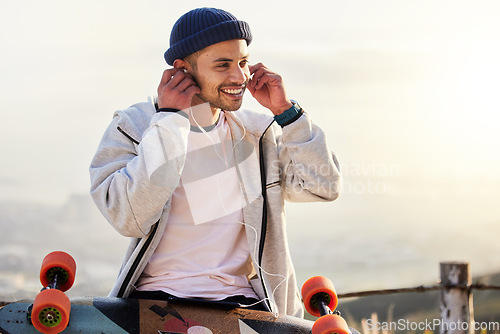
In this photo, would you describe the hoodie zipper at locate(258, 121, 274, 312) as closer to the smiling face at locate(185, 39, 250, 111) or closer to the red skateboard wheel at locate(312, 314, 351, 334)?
the smiling face at locate(185, 39, 250, 111)

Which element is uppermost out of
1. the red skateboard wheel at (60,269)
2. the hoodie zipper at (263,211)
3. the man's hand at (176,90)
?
the man's hand at (176,90)

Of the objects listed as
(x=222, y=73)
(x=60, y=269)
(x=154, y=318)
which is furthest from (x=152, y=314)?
(x=222, y=73)

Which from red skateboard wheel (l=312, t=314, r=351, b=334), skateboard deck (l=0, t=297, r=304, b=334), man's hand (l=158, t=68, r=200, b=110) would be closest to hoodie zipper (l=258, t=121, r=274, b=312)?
skateboard deck (l=0, t=297, r=304, b=334)

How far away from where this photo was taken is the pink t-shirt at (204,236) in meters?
2.95

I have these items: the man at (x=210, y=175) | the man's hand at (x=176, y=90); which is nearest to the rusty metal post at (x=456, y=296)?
the man at (x=210, y=175)

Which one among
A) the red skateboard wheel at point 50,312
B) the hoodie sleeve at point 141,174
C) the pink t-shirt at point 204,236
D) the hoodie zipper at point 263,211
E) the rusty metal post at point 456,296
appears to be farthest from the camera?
the rusty metal post at point 456,296

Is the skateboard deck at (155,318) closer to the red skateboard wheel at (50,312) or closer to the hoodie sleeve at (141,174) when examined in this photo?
the red skateboard wheel at (50,312)

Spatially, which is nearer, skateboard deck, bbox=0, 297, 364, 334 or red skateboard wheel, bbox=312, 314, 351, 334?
red skateboard wheel, bbox=312, 314, 351, 334

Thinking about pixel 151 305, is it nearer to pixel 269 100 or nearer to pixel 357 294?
pixel 269 100

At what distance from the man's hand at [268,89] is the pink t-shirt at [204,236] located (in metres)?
0.31

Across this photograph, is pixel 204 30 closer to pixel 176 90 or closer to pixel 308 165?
pixel 176 90

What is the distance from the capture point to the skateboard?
8.49 feet

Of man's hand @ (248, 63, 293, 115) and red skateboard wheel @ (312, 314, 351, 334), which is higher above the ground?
man's hand @ (248, 63, 293, 115)

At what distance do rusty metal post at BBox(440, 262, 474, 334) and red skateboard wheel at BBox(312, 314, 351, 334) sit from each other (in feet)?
10.3
